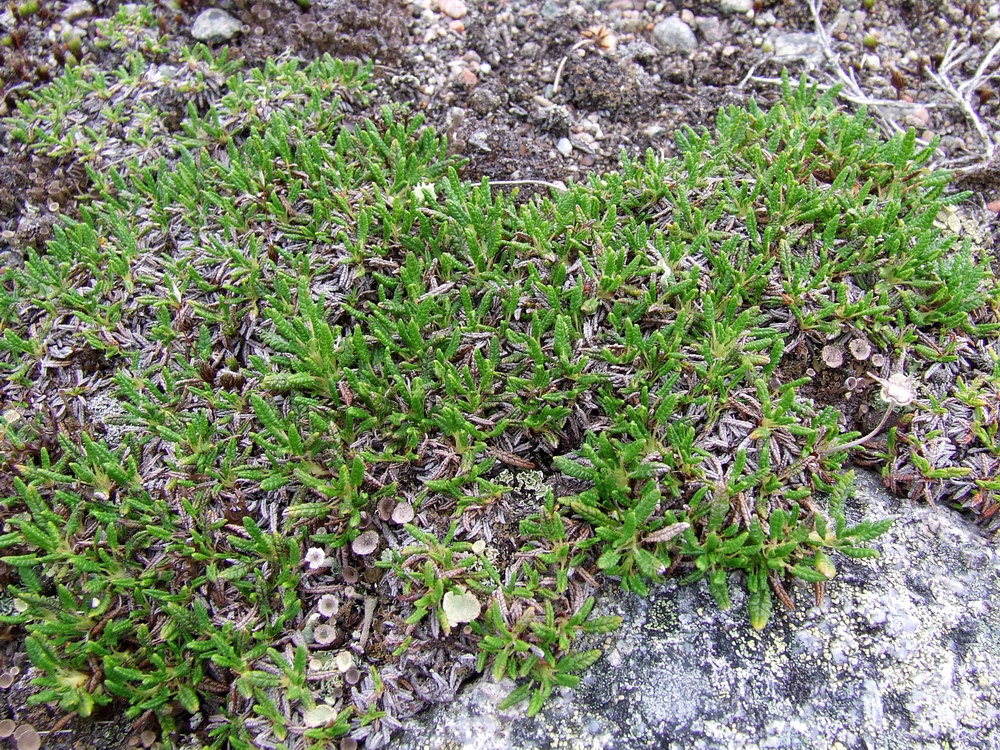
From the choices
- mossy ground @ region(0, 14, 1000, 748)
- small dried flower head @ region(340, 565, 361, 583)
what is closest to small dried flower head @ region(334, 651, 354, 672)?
mossy ground @ region(0, 14, 1000, 748)

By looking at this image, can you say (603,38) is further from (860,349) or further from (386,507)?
(386,507)

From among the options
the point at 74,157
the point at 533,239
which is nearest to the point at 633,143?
the point at 533,239

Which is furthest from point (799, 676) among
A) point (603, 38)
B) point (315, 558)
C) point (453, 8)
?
point (453, 8)

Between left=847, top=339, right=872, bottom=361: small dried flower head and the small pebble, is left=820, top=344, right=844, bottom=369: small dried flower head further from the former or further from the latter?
the small pebble

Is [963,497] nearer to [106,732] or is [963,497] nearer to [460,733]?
[460,733]

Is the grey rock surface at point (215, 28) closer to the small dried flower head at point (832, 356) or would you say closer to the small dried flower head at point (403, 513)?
the small dried flower head at point (403, 513)

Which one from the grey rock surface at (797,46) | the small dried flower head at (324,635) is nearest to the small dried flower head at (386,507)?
the small dried flower head at (324,635)
